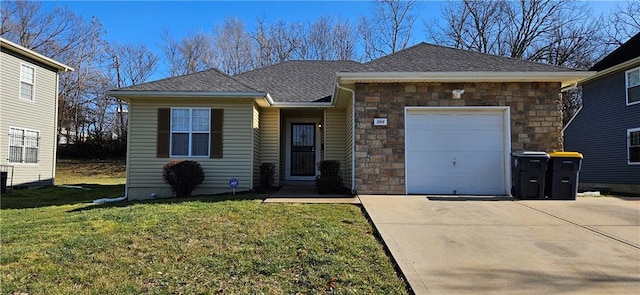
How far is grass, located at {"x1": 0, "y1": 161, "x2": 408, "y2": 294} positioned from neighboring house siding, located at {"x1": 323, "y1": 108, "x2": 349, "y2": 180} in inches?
224

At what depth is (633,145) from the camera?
1316 centimetres

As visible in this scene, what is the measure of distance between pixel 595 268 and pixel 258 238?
11.7ft

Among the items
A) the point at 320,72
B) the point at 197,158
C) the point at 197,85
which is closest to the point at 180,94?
the point at 197,85

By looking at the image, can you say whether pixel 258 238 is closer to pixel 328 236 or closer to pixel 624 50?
pixel 328 236

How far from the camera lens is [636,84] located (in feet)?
42.4

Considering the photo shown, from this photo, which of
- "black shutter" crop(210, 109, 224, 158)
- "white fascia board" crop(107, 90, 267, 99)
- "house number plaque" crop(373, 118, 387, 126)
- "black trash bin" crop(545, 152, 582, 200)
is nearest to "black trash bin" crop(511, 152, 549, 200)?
"black trash bin" crop(545, 152, 582, 200)

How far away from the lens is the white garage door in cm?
860

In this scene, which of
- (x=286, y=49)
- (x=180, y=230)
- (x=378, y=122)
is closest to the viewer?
(x=180, y=230)

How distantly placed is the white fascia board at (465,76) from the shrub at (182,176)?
4413 millimetres

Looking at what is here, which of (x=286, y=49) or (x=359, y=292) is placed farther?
(x=286, y=49)

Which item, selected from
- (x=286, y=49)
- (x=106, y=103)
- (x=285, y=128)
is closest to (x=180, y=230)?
(x=285, y=128)

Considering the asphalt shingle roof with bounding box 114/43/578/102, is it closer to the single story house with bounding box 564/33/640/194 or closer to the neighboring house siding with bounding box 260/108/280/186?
the neighboring house siding with bounding box 260/108/280/186

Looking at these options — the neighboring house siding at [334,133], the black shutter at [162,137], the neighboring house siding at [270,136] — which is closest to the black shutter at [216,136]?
the black shutter at [162,137]

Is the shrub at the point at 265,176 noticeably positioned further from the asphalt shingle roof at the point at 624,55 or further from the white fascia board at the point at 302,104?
the asphalt shingle roof at the point at 624,55
